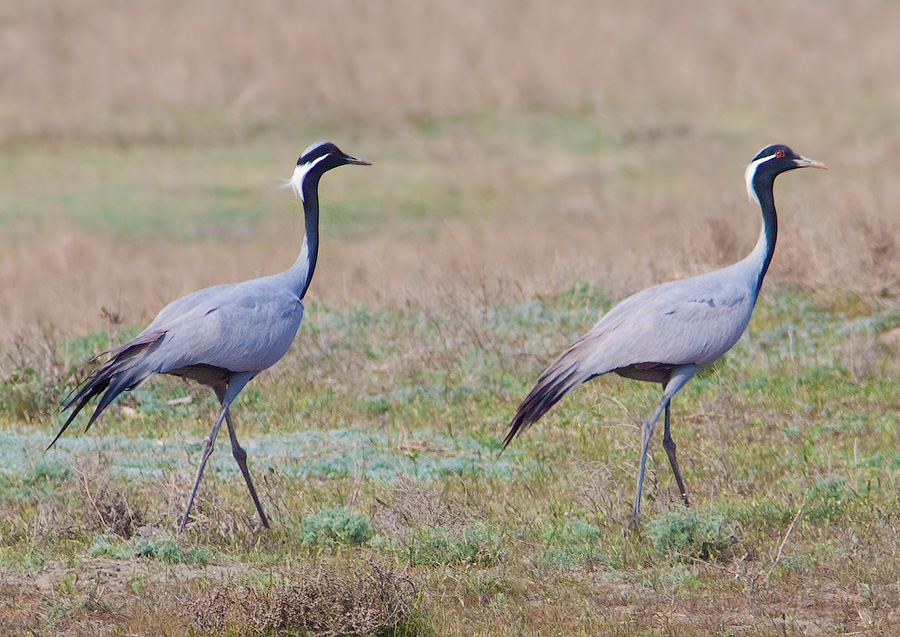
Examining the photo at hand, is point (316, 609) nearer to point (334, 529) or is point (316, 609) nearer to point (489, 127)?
point (334, 529)

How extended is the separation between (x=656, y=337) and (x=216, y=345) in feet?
8.04

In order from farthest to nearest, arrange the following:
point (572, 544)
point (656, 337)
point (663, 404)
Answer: point (663, 404), point (656, 337), point (572, 544)

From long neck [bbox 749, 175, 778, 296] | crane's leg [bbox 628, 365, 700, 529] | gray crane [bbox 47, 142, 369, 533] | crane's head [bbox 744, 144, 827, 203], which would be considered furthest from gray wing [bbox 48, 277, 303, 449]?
crane's head [bbox 744, 144, 827, 203]

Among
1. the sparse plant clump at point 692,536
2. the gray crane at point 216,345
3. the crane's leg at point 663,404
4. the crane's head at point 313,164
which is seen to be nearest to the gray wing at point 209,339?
the gray crane at point 216,345

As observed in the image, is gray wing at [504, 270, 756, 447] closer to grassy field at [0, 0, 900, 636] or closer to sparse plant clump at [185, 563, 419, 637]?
grassy field at [0, 0, 900, 636]

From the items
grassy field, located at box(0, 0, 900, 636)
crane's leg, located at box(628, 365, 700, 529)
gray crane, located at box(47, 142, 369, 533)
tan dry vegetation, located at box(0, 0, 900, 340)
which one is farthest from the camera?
tan dry vegetation, located at box(0, 0, 900, 340)

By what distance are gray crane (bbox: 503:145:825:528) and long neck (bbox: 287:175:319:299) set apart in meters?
1.58

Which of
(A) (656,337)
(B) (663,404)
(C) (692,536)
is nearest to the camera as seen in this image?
(C) (692,536)

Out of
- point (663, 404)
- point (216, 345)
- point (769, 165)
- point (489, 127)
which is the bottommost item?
point (663, 404)

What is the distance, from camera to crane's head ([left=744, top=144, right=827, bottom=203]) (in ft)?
26.5

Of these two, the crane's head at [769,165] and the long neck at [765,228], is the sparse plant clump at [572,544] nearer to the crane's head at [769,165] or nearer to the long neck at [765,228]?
the long neck at [765,228]

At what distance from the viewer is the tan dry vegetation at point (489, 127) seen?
13602mm

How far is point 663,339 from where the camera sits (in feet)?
24.0

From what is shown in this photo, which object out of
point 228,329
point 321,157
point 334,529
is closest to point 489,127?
point 321,157
